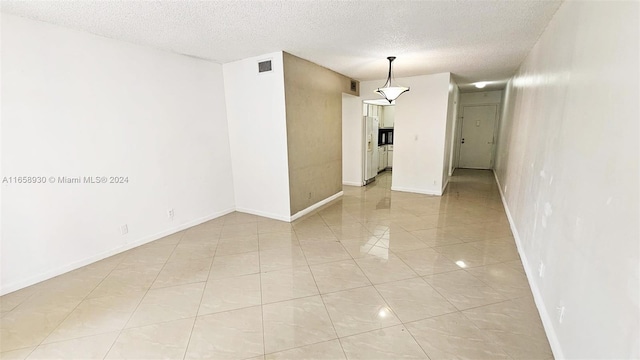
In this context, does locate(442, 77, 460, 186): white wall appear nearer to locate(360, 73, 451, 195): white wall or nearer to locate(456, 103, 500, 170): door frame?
locate(360, 73, 451, 195): white wall

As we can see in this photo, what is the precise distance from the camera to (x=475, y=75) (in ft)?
18.3

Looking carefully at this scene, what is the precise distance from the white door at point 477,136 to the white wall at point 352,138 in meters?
4.73

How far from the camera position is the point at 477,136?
8938mm

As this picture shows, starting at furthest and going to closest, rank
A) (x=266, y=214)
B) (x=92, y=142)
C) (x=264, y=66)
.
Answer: (x=266, y=214) < (x=264, y=66) < (x=92, y=142)

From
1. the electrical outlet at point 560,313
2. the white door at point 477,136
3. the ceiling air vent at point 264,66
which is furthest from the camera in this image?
the white door at point 477,136

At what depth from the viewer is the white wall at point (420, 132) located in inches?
213

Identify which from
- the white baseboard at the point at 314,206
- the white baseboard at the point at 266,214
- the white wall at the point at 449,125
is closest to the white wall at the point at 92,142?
the white baseboard at the point at 266,214

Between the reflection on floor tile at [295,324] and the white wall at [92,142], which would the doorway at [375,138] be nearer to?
the white wall at [92,142]


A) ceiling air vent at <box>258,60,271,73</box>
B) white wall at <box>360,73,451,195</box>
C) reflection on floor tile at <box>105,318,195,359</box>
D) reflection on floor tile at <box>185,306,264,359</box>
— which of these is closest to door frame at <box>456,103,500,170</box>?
white wall at <box>360,73,451,195</box>

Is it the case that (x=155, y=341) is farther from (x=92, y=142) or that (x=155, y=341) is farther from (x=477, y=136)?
(x=477, y=136)

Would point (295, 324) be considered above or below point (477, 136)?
below

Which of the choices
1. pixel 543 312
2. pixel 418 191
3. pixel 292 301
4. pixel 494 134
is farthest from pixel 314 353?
pixel 494 134

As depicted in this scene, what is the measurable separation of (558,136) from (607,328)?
141 centimetres

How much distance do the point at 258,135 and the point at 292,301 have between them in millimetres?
2724
